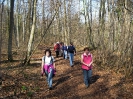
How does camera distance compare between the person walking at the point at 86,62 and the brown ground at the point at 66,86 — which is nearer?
the brown ground at the point at 66,86

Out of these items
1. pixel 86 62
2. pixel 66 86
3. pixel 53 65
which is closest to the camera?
pixel 53 65

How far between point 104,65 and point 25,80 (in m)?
6.64

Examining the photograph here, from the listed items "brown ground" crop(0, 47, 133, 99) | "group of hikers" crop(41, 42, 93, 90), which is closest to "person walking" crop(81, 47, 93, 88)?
"group of hikers" crop(41, 42, 93, 90)

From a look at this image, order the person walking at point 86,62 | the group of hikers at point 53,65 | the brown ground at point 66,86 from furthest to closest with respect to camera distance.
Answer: the person walking at point 86,62 → the group of hikers at point 53,65 → the brown ground at point 66,86

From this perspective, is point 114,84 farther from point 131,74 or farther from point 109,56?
point 109,56

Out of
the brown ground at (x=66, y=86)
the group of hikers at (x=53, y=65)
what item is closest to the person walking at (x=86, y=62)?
the group of hikers at (x=53, y=65)

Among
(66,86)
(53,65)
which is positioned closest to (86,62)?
(66,86)

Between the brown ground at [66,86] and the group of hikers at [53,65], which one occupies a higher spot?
the group of hikers at [53,65]

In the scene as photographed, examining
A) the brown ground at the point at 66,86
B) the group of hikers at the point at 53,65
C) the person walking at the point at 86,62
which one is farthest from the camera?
the person walking at the point at 86,62

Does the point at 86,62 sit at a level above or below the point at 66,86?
above

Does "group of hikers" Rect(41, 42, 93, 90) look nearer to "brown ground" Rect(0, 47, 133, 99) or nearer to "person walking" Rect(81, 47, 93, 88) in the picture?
"person walking" Rect(81, 47, 93, 88)

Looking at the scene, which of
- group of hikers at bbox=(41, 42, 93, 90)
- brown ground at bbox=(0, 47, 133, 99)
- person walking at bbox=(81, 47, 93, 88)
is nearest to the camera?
brown ground at bbox=(0, 47, 133, 99)

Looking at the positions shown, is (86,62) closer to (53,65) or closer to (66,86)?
(66,86)

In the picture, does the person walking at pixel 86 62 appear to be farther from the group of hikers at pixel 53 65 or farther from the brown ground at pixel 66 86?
the brown ground at pixel 66 86
